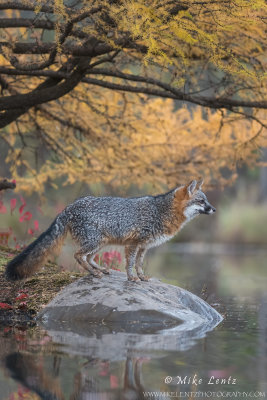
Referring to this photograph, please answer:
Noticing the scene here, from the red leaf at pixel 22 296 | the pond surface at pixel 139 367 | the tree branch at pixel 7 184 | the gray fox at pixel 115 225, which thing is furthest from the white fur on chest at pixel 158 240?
the tree branch at pixel 7 184

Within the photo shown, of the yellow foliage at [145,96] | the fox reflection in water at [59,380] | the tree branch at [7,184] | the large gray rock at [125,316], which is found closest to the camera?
the fox reflection in water at [59,380]

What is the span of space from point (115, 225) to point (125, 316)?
1.16 m

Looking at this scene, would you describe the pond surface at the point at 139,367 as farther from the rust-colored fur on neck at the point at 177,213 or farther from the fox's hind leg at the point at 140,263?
the rust-colored fur on neck at the point at 177,213

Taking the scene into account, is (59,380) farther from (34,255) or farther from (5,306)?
(5,306)

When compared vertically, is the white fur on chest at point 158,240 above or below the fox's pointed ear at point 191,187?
below

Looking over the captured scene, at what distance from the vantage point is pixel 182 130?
1691 centimetres

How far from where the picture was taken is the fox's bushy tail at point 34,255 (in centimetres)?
872

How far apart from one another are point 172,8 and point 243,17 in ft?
2.83

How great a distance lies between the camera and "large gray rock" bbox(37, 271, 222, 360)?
738cm

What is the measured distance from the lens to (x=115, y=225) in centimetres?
886

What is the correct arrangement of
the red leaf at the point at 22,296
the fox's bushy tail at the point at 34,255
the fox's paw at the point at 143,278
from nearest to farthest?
the fox's bushy tail at the point at 34,255 < the red leaf at the point at 22,296 < the fox's paw at the point at 143,278

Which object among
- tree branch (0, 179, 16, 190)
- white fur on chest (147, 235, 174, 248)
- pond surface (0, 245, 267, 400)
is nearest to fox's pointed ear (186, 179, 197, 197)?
white fur on chest (147, 235, 174, 248)
